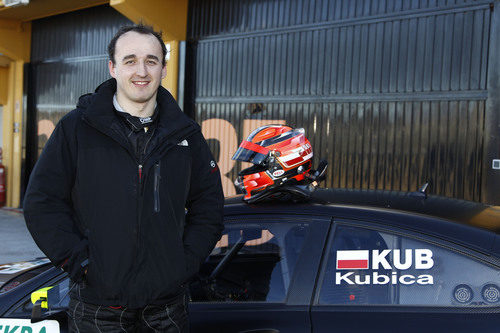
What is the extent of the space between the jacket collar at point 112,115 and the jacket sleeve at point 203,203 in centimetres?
11

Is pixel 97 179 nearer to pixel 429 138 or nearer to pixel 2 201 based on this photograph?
pixel 429 138

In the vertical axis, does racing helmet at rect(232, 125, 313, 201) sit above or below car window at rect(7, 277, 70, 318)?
above

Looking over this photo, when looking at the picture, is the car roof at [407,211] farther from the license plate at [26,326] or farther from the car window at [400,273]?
the license plate at [26,326]

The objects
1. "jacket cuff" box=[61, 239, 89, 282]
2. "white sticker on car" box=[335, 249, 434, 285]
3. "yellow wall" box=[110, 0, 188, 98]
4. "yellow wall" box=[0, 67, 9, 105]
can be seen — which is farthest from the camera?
"yellow wall" box=[0, 67, 9, 105]

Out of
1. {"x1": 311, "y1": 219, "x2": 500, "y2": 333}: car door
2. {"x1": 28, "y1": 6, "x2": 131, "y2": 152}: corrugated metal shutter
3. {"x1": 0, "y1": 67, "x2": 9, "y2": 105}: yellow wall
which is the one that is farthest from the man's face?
{"x1": 0, "y1": 67, "x2": 9, "y2": 105}: yellow wall

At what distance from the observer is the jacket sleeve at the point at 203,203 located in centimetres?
215

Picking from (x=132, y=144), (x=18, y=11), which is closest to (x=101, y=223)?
(x=132, y=144)

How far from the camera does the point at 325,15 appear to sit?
303 inches

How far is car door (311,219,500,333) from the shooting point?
2176 millimetres

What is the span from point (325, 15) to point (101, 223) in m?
6.42

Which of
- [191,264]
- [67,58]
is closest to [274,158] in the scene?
[191,264]

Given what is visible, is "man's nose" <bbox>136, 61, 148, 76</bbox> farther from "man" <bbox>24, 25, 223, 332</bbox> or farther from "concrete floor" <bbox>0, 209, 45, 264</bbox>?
"concrete floor" <bbox>0, 209, 45, 264</bbox>

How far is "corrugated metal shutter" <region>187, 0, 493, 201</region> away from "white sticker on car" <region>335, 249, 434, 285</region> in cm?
460

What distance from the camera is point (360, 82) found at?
7.32 metres
